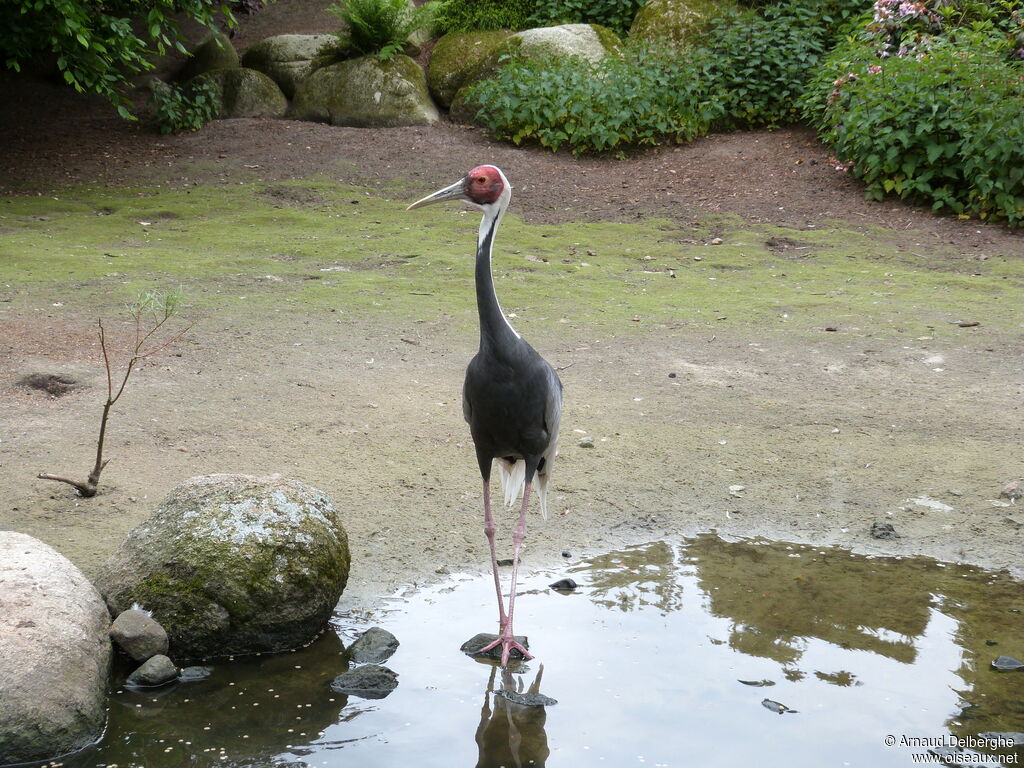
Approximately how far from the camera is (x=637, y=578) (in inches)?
188

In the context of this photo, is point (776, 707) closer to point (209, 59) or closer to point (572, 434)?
point (572, 434)

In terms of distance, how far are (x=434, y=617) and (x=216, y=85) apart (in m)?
12.9

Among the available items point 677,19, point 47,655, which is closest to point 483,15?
point 677,19

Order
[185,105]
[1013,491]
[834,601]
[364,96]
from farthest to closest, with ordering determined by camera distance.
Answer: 1. [364,96]
2. [185,105]
3. [1013,491]
4. [834,601]

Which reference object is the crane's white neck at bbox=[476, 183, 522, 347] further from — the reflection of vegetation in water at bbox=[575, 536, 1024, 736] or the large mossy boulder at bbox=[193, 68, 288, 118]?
the large mossy boulder at bbox=[193, 68, 288, 118]

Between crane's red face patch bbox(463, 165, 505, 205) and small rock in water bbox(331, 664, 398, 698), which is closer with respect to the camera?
small rock in water bbox(331, 664, 398, 698)

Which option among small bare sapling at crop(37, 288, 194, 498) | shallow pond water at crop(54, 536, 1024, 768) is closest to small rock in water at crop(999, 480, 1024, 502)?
shallow pond water at crop(54, 536, 1024, 768)

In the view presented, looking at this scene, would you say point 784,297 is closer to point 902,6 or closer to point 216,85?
point 902,6

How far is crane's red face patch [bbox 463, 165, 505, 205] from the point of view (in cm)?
426

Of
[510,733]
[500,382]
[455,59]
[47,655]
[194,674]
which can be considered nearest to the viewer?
[47,655]

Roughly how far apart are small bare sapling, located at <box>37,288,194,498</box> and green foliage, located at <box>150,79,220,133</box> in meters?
7.02

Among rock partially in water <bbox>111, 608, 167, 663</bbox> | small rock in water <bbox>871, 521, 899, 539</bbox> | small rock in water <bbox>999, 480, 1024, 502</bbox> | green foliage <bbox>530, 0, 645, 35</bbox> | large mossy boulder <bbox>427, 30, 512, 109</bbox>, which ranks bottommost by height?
rock partially in water <bbox>111, 608, 167, 663</bbox>

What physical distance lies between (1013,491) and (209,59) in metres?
14.1

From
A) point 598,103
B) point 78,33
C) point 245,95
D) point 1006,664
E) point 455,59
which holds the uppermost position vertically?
point 78,33
